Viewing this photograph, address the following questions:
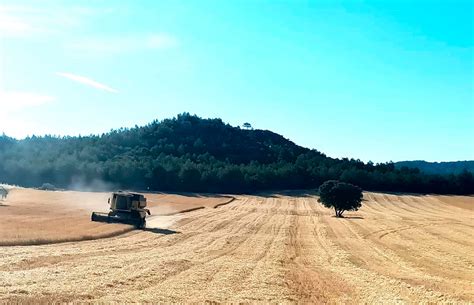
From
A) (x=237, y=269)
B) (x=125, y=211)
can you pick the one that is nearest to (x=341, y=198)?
(x=125, y=211)

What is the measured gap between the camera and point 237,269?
25.7m

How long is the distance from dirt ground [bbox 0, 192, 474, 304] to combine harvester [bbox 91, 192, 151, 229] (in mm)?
2140

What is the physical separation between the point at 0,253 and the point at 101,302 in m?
12.8

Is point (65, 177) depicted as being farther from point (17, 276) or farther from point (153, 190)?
point (17, 276)

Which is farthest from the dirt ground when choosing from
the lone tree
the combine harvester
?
the lone tree

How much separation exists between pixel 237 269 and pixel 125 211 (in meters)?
26.5

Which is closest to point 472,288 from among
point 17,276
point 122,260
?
point 122,260

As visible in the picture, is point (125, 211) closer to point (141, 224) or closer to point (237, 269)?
point (141, 224)

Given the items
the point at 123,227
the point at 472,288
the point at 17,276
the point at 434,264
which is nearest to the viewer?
the point at 17,276

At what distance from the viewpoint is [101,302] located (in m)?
17.2

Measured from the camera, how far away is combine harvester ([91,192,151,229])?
49.3 m

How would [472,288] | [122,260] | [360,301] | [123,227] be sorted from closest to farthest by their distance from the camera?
[360,301], [472,288], [122,260], [123,227]

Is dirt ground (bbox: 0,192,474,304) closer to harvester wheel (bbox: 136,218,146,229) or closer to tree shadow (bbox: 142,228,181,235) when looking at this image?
tree shadow (bbox: 142,228,181,235)

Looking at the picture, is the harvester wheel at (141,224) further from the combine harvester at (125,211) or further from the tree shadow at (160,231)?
the tree shadow at (160,231)
